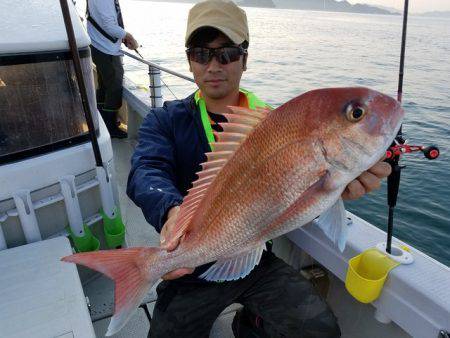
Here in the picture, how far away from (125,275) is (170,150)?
849 mm

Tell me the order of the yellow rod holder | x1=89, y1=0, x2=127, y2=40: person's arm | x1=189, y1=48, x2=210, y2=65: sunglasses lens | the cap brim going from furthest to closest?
x1=89, y1=0, x2=127, y2=40: person's arm < x1=189, y1=48, x2=210, y2=65: sunglasses lens < the cap brim < the yellow rod holder

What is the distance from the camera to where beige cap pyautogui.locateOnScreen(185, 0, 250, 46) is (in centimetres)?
205

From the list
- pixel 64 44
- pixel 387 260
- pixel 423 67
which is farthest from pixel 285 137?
pixel 423 67

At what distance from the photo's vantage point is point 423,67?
14195 mm

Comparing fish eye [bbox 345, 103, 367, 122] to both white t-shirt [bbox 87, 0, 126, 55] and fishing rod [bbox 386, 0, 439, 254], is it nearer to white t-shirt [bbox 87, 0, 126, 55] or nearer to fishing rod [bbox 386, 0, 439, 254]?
fishing rod [bbox 386, 0, 439, 254]

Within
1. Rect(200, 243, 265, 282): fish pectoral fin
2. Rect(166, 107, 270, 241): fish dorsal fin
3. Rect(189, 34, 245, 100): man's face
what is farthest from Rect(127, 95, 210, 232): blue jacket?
Rect(200, 243, 265, 282): fish pectoral fin

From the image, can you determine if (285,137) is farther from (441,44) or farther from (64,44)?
(441,44)

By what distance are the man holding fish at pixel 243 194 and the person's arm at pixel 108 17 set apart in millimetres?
3356

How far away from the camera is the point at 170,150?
2.17 m

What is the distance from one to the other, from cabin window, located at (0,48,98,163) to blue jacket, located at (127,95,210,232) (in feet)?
1.59

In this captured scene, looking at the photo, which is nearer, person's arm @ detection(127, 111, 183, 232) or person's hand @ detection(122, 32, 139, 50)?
person's arm @ detection(127, 111, 183, 232)

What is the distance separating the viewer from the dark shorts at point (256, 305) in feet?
6.32

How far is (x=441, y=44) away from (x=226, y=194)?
2437 centimetres

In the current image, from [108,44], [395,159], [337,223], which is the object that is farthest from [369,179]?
[108,44]
